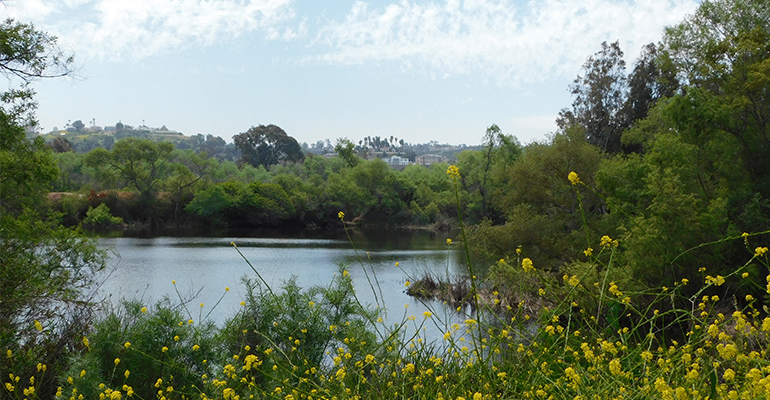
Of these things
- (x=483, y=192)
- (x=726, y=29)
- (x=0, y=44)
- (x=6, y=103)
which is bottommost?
(x=483, y=192)

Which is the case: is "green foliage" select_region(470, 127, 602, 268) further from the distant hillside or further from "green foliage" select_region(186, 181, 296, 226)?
the distant hillside

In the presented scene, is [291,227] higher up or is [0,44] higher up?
[0,44]

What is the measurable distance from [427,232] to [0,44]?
42.1 metres

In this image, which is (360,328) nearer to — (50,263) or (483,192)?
(50,263)

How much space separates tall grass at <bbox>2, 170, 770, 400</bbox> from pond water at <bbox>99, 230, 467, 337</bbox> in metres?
4.23

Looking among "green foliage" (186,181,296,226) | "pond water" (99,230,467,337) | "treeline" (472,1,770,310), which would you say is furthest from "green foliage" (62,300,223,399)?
"green foliage" (186,181,296,226)

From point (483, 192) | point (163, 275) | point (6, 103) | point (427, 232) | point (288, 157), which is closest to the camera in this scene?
point (6, 103)

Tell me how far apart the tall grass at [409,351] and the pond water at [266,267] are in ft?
13.9

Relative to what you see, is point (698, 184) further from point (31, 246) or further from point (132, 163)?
point (132, 163)

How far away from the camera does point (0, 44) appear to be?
10.8 m

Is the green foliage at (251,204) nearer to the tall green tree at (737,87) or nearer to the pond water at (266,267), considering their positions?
the pond water at (266,267)

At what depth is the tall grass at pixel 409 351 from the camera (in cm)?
287

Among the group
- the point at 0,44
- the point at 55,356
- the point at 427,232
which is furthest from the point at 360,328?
the point at 427,232

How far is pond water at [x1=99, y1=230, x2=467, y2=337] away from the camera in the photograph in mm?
17750
